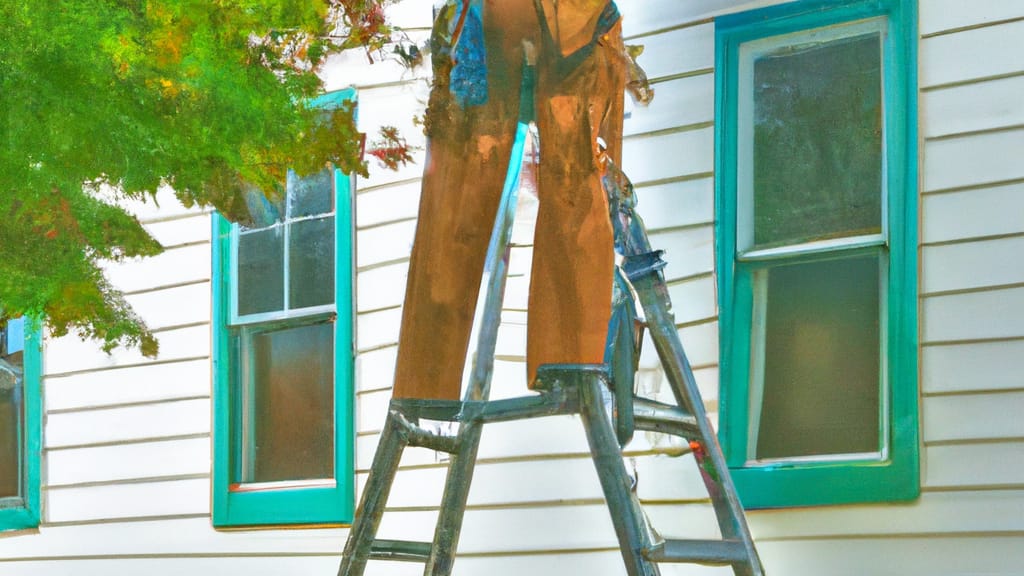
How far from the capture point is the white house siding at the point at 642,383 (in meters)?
2.03

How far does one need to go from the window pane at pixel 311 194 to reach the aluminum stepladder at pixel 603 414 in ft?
2.81

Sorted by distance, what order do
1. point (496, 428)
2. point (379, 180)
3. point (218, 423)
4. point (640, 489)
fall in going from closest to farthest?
point (640, 489) → point (496, 428) → point (379, 180) → point (218, 423)

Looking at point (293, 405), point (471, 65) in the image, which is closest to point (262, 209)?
point (293, 405)

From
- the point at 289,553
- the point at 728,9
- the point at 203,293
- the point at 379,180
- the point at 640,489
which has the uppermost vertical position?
the point at 728,9

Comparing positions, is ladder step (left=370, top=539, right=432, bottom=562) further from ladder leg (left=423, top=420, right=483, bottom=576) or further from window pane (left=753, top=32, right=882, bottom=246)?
window pane (left=753, top=32, right=882, bottom=246)

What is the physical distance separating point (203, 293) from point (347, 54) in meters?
0.79

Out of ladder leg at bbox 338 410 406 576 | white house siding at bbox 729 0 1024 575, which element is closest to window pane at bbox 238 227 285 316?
ladder leg at bbox 338 410 406 576

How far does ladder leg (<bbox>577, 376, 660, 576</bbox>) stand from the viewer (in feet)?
6.11

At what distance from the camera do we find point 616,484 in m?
1.91

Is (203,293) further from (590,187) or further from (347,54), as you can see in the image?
(590,187)

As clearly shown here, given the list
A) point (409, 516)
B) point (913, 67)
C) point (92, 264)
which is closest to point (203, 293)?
point (92, 264)

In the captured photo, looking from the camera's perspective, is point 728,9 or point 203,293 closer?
point 728,9

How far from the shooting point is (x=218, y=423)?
3.11 meters

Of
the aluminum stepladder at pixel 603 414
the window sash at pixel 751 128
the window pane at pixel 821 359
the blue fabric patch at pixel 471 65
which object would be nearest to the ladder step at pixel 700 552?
the aluminum stepladder at pixel 603 414
